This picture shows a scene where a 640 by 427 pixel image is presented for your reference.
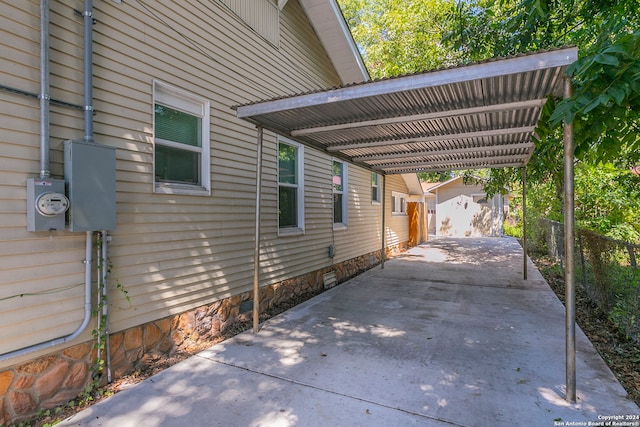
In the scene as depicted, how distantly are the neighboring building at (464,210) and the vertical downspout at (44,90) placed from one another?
18.2m

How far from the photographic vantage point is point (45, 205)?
254 centimetres

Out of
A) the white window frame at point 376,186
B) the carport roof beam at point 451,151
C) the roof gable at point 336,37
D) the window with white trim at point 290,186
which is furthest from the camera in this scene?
the white window frame at point 376,186

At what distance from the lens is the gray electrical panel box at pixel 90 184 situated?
273 cm

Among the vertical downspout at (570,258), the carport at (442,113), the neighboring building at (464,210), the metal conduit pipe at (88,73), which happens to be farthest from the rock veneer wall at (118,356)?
the neighboring building at (464,210)

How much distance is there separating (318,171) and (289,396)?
477 cm

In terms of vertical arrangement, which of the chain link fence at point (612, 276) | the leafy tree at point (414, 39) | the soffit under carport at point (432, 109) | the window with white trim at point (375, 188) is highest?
the leafy tree at point (414, 39)

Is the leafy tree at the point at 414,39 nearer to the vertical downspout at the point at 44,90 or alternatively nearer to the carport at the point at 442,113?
the carport at the point at 442,113

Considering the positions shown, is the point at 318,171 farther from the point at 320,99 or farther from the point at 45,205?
the point at 45,205

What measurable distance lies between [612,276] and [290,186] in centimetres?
485

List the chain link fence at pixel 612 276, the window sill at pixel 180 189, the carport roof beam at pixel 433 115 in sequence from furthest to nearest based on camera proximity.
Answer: the chain link fence at pixel 612 276 < the window sill at pixel 180 189 < the carport roof beam at pixel 433 115

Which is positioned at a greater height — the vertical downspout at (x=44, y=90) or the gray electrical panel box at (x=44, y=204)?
the vertical downspout at (x=44, y=90)

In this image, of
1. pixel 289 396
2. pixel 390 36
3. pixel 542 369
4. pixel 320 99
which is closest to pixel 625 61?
pixel 320 99

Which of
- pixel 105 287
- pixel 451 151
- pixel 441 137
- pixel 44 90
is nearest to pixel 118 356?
pixel 105 287

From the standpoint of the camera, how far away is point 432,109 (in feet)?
12.5
